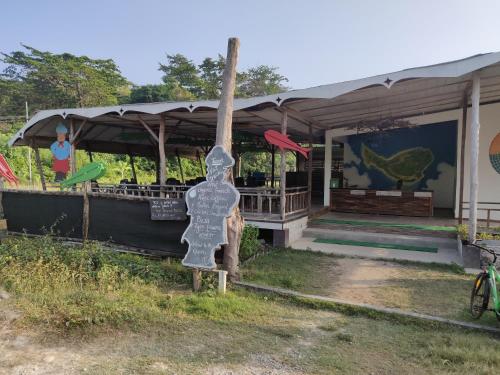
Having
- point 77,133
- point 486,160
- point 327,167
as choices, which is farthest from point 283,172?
point 77,133

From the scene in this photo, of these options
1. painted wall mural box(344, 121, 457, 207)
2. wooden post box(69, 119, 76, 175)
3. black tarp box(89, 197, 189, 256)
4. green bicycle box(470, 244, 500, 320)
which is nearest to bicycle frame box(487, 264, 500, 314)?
green bicycle box(470, 244, 500, 320)

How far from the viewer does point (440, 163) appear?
39.9 ft

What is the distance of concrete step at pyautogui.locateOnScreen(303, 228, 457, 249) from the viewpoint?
7.44 m

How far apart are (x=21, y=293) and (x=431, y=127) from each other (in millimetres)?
12153

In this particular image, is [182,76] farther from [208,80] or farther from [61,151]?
[61,151]

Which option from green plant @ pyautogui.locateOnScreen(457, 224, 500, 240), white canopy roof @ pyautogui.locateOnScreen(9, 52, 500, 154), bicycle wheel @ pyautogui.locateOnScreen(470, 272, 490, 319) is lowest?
bicycle wheel @ pyautogui.locateOnScreen(470, 272, 490, 319)

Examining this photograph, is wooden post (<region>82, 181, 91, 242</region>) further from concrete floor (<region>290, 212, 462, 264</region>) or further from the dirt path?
the dirt path

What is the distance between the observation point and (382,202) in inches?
418

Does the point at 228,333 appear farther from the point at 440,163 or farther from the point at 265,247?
the point at 440,163

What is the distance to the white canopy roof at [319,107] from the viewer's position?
595cm

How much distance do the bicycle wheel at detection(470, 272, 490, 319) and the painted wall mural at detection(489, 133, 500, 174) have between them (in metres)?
6.60

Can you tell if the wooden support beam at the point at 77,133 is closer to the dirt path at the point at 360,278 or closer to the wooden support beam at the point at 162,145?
the wooden support beam at the point at 162,145

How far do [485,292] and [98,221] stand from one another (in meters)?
6.06

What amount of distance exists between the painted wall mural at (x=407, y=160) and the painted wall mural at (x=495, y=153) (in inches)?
77.8
